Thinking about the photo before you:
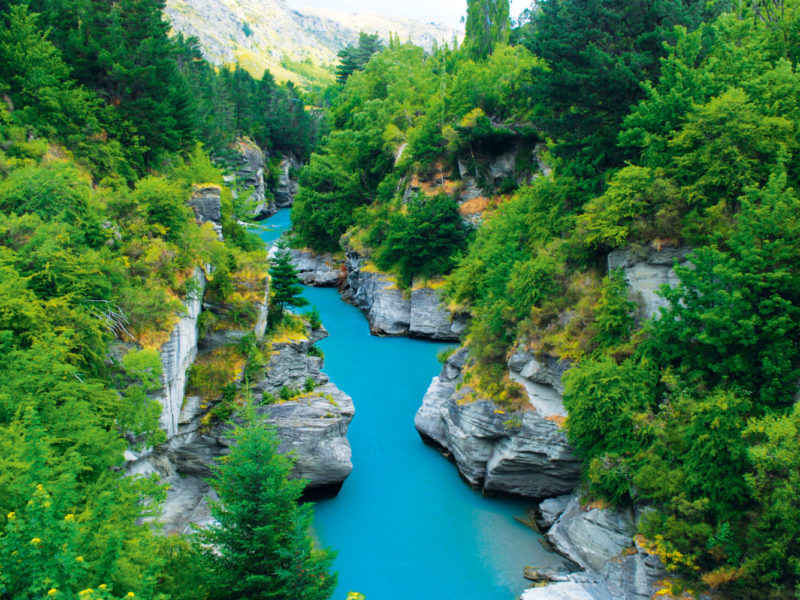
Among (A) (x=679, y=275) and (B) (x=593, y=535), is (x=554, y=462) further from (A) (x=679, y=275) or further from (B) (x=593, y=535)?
(A) (x=679, y=275)

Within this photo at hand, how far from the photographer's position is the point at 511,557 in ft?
54.1

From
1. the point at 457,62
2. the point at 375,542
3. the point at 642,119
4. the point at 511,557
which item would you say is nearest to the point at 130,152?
the point at 375,542

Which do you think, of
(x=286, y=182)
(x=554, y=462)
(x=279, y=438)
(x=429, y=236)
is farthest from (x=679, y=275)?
(x=286, y=182)

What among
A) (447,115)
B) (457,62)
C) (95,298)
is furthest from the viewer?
(457,62)

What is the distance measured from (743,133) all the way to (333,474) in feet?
52.4

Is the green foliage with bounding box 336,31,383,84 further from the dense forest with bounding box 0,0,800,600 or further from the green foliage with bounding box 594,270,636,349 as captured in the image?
the green foliage with bounding box 594,270,636,349

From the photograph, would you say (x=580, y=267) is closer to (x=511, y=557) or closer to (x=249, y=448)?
(x=511, y=557)

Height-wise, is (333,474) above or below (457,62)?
below

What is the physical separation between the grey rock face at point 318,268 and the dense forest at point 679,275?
22309 mm

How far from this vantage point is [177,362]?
1603cm

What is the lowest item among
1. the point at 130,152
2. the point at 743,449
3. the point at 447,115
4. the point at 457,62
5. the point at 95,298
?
the point at 743,449

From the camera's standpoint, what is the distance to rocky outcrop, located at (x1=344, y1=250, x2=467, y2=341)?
116ft

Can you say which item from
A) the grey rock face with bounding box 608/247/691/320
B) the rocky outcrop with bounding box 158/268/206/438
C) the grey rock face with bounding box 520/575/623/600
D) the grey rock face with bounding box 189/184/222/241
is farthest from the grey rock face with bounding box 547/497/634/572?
the grey rock face with bounding box 189/184/222/241

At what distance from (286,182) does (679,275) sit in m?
64.1
